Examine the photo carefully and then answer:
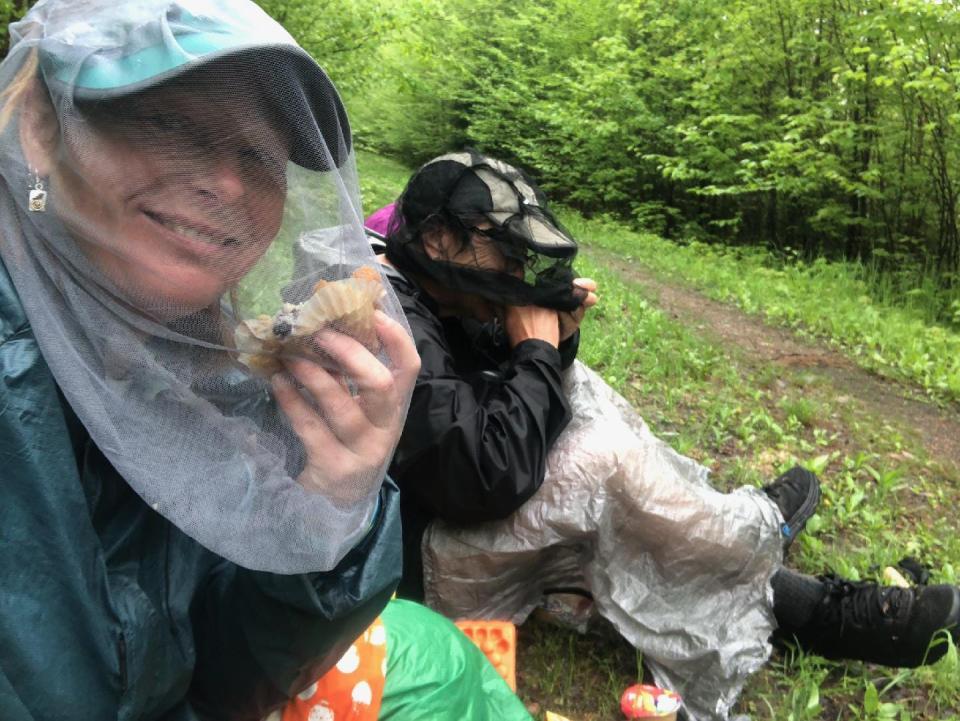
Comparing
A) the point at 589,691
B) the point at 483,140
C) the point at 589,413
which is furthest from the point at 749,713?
the point at 483,140

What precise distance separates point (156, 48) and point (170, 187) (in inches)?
5.6

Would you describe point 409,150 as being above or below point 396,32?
below

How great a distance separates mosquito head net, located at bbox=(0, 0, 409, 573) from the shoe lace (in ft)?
5.43

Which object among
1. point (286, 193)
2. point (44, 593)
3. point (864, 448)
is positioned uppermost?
point (286, 193)

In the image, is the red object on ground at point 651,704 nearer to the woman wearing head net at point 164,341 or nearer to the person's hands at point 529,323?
the person's hands at point 529,323

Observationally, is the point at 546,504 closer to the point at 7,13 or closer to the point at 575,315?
the point at 575,315

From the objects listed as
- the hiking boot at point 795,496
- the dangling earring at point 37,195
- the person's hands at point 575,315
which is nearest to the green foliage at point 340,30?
the person's hands at point 575,315

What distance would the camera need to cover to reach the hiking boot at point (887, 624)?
6.52ft

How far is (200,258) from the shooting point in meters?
0.85

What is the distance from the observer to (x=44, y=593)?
81 centimetres

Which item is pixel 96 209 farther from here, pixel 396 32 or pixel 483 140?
pixel 483 140

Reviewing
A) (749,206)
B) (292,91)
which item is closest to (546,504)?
(292,91)

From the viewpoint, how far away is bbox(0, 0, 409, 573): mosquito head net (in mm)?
772

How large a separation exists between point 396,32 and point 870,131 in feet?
18.2
